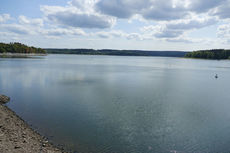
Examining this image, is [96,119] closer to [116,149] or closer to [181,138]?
[116,149]

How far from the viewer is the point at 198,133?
11023mm

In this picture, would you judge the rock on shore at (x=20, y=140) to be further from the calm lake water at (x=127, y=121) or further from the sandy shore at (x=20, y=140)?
the calm lake water at (x=127, y=121)

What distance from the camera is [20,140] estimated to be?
28.1ft

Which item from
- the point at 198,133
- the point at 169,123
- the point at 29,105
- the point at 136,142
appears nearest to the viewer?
the point at 136,142

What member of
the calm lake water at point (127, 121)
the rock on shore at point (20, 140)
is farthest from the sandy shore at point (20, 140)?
the calm lake water at point (127, 121)

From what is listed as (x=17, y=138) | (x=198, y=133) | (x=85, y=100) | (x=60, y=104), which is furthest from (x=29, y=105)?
(x=198, y=133)

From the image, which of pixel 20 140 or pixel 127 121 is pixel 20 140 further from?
pixel 127 121

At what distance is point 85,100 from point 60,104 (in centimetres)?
251

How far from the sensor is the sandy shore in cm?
764

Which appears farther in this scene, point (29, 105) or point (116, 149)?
point (29, 105)

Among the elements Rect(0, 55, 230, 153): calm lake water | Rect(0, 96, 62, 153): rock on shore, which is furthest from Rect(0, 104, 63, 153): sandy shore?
Rect(0, 55, 230, 153): calm lake water

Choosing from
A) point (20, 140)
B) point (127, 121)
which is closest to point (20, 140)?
point (20, 140)

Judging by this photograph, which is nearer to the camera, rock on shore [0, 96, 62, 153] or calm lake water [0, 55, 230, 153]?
rock on shore [0, 96, 62, 153]

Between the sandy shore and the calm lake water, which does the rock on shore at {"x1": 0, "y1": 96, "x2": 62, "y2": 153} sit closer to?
the sandy shore
